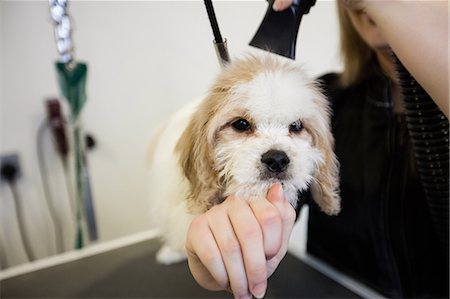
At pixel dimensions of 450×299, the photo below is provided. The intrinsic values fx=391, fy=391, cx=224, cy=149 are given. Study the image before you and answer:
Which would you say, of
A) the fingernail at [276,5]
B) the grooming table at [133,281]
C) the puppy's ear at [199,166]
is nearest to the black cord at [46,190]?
the grooming table at [133,281]

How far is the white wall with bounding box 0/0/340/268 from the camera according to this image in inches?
29.3

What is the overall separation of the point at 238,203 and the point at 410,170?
2.08 ft

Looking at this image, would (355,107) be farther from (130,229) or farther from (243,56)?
(130,229)

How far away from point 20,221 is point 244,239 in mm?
1162

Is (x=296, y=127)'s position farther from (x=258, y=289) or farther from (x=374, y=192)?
(x=374, y=192)

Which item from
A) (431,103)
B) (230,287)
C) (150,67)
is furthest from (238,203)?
(150,67)

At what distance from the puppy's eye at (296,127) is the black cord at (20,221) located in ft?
3.75

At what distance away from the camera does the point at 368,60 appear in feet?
3.05

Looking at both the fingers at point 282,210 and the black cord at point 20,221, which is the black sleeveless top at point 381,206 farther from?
the black cord at point 20,221

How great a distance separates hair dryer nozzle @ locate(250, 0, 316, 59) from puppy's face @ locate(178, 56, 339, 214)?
0.01m

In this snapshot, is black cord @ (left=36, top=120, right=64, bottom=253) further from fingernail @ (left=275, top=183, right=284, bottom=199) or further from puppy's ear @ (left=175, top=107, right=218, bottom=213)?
fingernail @ (left=275, top=183, right=284, bottom=199)

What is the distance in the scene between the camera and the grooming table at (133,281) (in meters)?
0.85

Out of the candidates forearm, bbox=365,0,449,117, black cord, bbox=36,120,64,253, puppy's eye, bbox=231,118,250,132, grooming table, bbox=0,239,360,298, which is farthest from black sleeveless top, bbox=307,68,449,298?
black cord, bbox=36,120,64,253

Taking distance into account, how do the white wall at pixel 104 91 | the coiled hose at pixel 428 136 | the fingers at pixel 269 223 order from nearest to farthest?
the fingers at pixel 269 223
the coiled hose at pixel 428 136
the white wall at pixel 104 91
